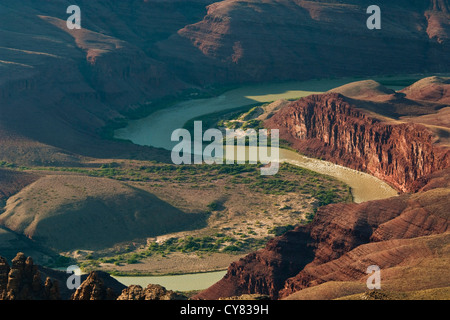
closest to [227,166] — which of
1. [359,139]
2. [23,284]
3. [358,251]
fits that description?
[359,139]

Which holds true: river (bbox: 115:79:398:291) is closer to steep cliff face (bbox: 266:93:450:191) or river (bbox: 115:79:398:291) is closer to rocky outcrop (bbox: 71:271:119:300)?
steep cliff face (bbox: 266:93:450:191)

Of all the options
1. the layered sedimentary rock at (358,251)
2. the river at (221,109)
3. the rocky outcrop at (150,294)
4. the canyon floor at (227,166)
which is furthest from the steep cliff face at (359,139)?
the rocky outcrop at (150,294)

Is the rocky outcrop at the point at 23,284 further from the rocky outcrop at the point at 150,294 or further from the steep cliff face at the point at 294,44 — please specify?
the steep cliff face at the point at 294,44

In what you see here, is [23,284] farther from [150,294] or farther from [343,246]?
[343,246]

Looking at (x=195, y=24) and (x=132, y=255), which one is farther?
(x=195, y=24)

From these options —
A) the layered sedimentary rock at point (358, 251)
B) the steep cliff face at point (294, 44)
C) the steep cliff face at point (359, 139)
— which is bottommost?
the layered sedimentary rock at point (358, 251)

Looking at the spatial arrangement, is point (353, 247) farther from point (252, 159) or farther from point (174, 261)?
point (252, 159)
